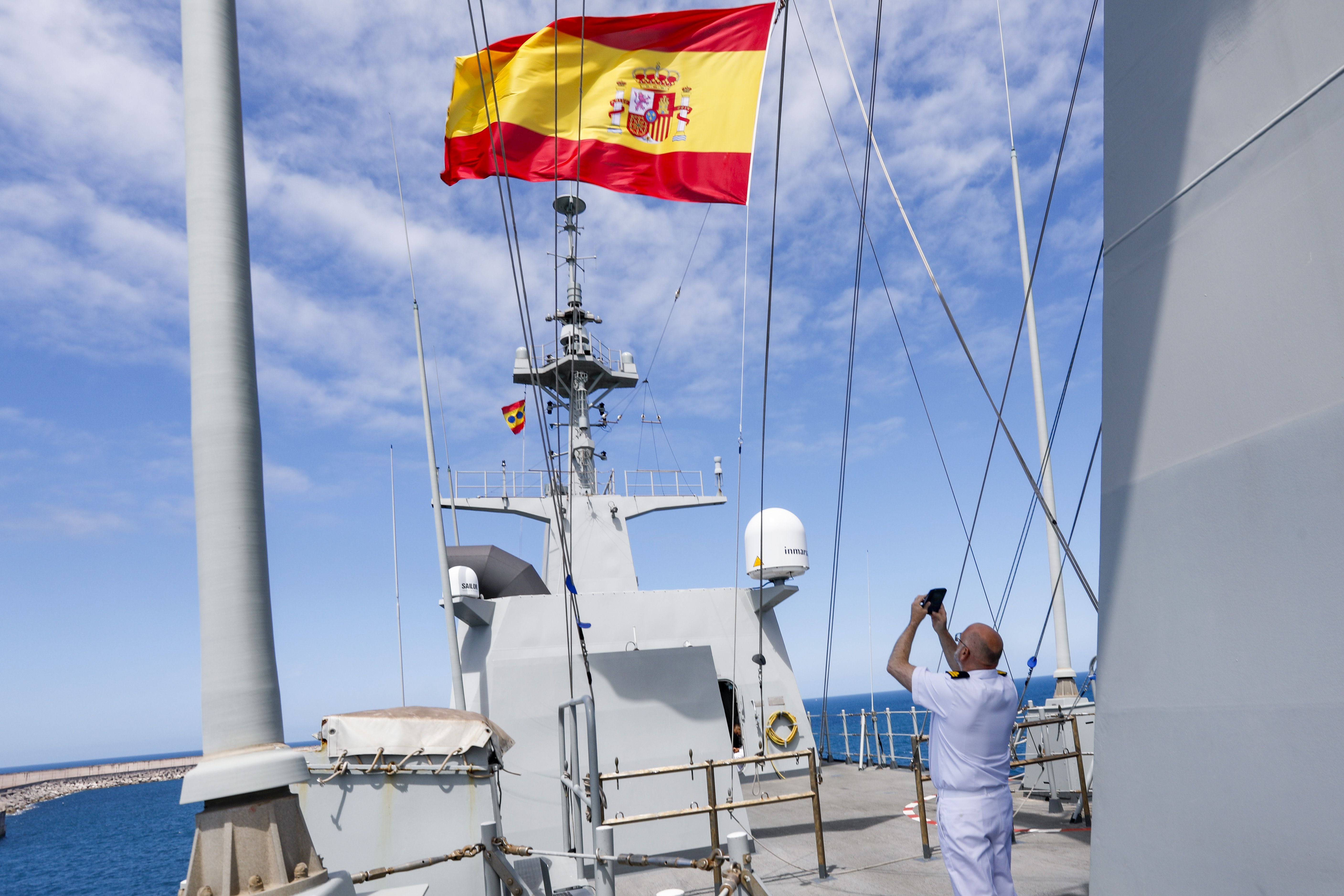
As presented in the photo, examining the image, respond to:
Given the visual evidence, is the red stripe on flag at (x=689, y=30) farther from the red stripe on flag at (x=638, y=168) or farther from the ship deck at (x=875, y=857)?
the ship deck at (x=875, y=857)

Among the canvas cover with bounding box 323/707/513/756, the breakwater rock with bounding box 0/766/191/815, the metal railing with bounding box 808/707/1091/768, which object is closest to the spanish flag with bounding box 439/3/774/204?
the canvas cover with bounding box 323/707/513/756

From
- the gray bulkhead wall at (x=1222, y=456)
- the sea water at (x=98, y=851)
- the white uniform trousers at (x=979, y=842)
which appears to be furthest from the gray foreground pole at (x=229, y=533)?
the gray bulkhead wall at (x=1222, y=456)

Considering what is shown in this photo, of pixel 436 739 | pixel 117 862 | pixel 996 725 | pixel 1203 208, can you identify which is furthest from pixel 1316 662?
pixel 117 862

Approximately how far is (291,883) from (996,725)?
2.60 m

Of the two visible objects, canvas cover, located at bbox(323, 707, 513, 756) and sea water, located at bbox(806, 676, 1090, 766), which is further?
sea water, located at bbox(806, 676, 1090, 766)

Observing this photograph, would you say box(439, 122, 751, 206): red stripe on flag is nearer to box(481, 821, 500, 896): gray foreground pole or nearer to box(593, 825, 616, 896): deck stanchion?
box(481, 821, 500, 896): gray foreground pole

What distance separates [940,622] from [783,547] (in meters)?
9.00

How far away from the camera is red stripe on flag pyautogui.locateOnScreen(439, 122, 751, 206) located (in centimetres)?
757

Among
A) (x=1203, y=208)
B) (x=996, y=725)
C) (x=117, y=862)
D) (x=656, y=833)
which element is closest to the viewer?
(x=1203, y=208)

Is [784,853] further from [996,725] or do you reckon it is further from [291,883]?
[291,883]

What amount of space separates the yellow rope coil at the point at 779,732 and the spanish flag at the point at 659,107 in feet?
30.9

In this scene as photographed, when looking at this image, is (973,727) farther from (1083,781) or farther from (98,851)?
(98,851)

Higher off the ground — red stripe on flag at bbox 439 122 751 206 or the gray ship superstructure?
red stripe on flag at bbox 439 122 751 206

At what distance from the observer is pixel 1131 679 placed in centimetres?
216
